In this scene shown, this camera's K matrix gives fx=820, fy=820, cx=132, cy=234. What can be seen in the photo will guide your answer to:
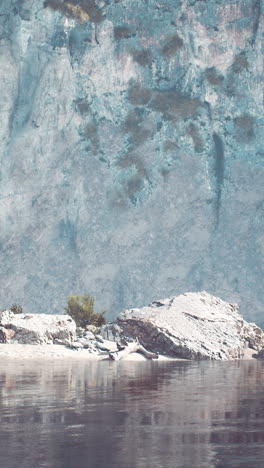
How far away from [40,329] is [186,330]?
5.54m

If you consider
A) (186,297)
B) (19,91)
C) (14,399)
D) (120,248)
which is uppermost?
(19,91)

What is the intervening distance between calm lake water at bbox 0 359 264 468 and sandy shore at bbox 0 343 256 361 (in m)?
6.76

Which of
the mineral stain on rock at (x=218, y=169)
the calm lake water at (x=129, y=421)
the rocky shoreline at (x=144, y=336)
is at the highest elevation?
the mineral stain on rock at (x=218, y=169)

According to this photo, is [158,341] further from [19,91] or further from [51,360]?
[19,91]

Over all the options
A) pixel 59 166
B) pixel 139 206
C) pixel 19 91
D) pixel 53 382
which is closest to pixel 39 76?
pixel 19 91

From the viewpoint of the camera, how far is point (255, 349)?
33.8 metres

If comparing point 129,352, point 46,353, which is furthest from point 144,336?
point 46,353

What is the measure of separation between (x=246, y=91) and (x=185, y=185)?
1399 centimetres

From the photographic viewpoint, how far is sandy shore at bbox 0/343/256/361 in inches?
985

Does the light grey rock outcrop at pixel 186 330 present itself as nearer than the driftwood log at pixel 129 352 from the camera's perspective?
No

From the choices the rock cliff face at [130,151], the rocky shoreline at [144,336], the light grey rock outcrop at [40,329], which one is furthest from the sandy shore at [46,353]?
the rock cliff face at [130,151]

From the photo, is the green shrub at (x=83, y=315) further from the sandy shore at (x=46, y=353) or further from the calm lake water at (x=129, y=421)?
the calm lake water at (x=129, y=421)

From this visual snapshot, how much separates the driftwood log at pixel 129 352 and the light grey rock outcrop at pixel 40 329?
271cm

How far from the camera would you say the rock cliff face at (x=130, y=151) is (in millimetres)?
90750
